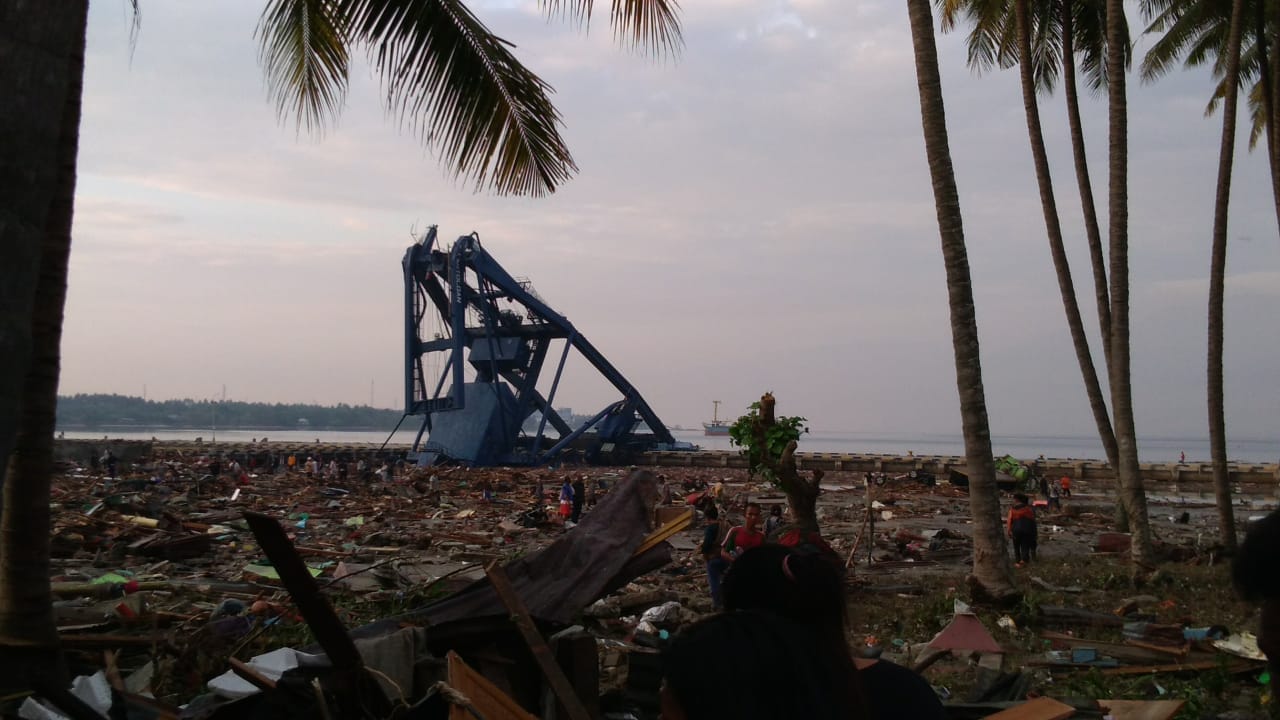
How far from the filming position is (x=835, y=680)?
1832mm

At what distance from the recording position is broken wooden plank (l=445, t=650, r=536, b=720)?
3975 mm

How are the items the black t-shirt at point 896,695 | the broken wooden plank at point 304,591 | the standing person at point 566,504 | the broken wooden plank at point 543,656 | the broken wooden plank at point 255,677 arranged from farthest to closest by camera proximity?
the standing person at point 566,504
the broken wooden plank at point 255,677
the broken wooden plank at point 543,656
the broken wooden plank at point 304,591
the black t-shirt at point 896,695

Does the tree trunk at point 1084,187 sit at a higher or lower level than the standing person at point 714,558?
higher

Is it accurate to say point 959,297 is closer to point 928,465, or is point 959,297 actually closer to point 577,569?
point 577,569

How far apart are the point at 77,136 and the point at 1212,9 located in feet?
54.6

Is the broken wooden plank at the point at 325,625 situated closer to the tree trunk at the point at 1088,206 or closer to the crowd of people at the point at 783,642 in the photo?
the crowd of people at the point at 783,642

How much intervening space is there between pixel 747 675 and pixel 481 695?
2.61 meters

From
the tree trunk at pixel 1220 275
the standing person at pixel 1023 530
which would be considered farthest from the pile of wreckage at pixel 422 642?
the tree trunk at pixel 1220 275

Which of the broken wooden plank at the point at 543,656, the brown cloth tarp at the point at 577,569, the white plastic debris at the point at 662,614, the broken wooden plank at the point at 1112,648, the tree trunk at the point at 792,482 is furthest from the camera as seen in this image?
the tree trunk at the point at 792,482

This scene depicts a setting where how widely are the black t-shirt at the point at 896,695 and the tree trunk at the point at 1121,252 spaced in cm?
1158

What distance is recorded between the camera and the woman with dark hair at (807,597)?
1.87m

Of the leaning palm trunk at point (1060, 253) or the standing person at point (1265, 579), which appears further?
the leaning palm trunk at point (1060, 253)

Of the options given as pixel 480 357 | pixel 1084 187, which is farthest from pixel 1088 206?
Result: pixel 480 357

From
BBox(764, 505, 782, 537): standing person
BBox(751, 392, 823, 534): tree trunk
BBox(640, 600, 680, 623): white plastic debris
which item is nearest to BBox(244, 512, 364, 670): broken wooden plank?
BBox(640, 600, 680, 623): white plastic debris
